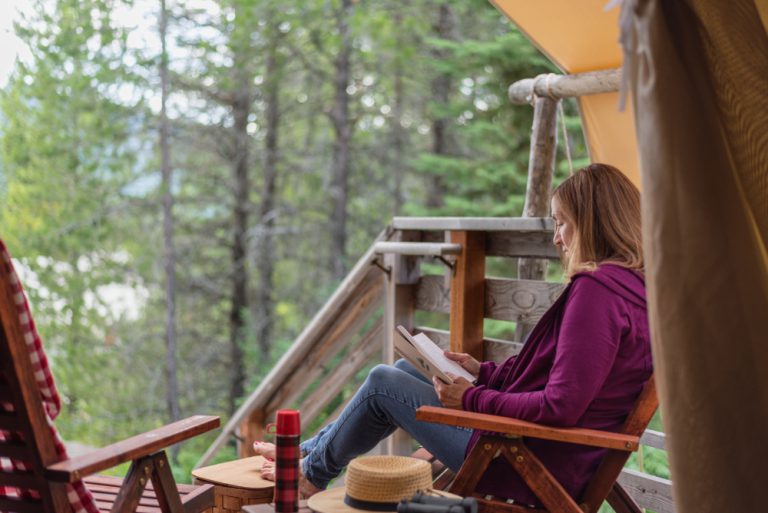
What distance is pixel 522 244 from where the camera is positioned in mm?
3633

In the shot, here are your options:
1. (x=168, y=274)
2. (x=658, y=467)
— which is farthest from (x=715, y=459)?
(x=168, y=274)

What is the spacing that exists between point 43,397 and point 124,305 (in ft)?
32.2

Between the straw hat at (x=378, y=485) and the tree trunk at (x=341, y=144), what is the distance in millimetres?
9130

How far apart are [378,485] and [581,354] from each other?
0.59 m

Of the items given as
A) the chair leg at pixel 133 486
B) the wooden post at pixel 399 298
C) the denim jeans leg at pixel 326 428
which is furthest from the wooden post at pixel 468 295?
the chair leg at pixel 133 486

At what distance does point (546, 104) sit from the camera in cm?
396

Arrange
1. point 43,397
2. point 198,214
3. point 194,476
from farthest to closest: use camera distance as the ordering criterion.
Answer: point 198,214, point 194,476, point 43,397

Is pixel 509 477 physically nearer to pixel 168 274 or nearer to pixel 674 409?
pixel 674 409

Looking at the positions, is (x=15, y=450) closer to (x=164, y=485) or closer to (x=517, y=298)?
(x=164, y=485)

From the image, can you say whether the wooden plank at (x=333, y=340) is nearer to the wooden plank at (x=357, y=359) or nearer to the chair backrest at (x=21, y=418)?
the wooden plank at (x=357, y=359)

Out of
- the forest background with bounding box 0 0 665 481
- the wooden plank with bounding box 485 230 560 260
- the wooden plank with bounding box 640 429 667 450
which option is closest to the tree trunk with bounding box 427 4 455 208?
the forest background with bounding box 0 0 665 481

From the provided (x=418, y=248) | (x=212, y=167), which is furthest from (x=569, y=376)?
(x=212, y=167)

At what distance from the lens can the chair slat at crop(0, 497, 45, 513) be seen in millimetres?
2117

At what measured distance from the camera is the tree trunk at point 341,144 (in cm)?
1150
